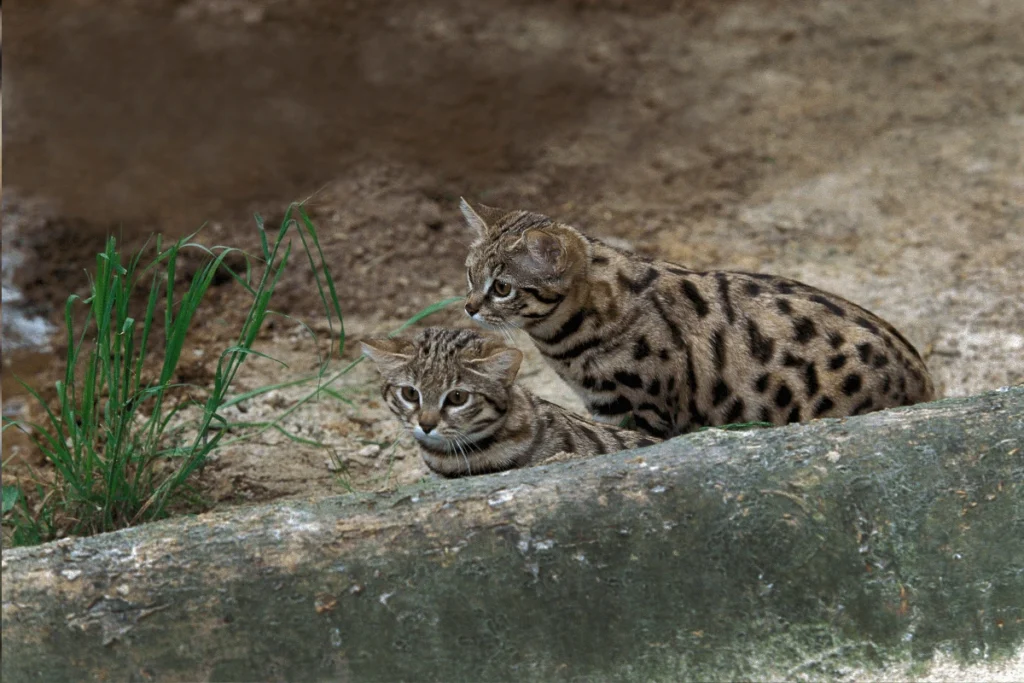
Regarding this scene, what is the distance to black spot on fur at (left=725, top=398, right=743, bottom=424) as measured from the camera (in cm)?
548

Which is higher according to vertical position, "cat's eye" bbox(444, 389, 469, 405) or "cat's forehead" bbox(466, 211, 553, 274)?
"cat's forehead" bbox(466, 211, 553, 274)

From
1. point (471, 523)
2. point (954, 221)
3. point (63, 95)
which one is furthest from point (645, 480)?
point (63, 95)

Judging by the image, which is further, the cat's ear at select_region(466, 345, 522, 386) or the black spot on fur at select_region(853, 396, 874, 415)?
the black spot on fur at select_region(853, 396, 874, 415)

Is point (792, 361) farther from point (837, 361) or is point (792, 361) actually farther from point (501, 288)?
point (501, 288)

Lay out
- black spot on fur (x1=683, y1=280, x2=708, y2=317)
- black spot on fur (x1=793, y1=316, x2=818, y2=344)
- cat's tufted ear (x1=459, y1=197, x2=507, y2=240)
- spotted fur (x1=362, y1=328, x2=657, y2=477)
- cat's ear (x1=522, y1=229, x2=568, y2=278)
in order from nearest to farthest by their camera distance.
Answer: spotted fur (x1=362, y1=328, x2=657, y2=477) < cat's ear (x1=522, y1=229, x2=568, y2=278) < black spot on fur (x1=793, y1=316, x2=818, y2=344) < black spot on fur (x1=683, y1=280, x2=708, y2=317) < cat's tufted ear (x1=459, y1=197, x2=507, y2=240)

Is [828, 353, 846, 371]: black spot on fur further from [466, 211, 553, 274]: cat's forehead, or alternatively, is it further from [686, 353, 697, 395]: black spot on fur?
[466, 211, 553, 274]: cat's forehead

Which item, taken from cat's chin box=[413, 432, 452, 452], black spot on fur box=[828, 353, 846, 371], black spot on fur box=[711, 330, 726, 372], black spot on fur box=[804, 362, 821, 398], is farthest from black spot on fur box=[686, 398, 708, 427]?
cat's chin box=[413, 432, 452, 452]

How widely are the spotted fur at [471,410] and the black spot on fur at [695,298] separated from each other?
760 mm

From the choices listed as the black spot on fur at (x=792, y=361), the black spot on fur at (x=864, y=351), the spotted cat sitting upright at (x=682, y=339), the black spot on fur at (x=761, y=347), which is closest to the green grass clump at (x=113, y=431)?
the spotted cat sitting upright at (x=682, y=339)

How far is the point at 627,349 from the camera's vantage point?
552cm

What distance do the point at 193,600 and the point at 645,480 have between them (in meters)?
1.41

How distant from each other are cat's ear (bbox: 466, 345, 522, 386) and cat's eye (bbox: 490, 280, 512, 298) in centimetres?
65

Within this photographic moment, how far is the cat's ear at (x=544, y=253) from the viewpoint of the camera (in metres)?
5.34

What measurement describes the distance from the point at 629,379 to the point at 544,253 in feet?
2.26
